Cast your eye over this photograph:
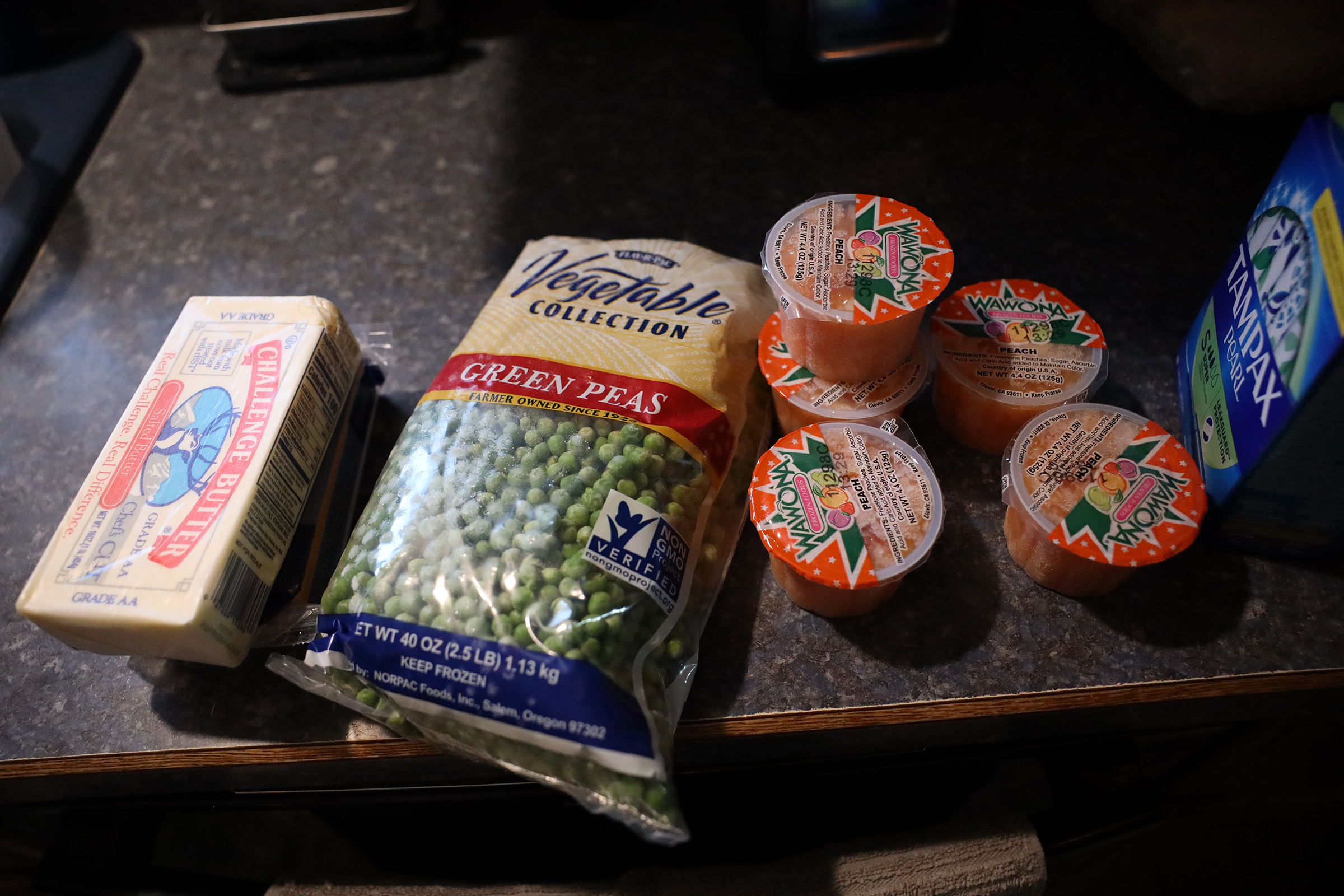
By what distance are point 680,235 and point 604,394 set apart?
37 centimetres

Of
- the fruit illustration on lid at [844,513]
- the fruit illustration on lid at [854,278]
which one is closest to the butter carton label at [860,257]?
the fruit illustration on lid at [854,278]

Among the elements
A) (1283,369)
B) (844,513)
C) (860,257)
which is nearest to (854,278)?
(860,257)

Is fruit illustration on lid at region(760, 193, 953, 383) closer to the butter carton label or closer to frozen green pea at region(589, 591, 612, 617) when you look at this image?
the butter carton label

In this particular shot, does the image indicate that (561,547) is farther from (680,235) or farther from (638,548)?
(680,235)

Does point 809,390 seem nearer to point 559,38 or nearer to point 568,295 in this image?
point 568,295

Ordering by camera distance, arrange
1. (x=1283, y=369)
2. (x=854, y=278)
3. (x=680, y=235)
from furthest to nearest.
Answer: (x=680, y=235), (x=854, y=278), (x=1283, y=369)

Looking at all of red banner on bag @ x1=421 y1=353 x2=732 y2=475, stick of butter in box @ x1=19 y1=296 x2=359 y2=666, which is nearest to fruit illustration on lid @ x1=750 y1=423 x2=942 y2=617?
red banner on bag @ x1=421 y1=353 x2=732 y2=475

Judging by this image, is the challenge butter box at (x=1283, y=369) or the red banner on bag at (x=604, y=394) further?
the red banner on bag at (x=604, y=394)

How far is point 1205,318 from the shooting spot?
0.74 m

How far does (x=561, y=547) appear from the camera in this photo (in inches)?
25.1

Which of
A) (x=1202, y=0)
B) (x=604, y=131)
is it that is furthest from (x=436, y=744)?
(x=1202, y=0)

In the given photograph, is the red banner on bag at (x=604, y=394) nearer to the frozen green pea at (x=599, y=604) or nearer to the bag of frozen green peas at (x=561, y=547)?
the bag of frozen green peas at (x=561, y=547)

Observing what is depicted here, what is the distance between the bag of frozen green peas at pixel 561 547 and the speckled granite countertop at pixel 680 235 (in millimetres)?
64

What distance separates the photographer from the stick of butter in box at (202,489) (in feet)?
2.01
